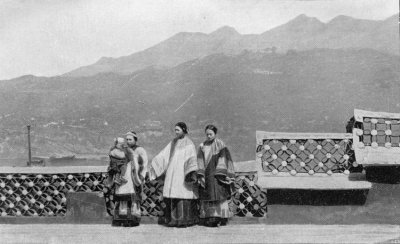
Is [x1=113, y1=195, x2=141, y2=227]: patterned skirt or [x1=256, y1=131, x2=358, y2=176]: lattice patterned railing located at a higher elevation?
[x1=256, y1=131, x2=358, y2=176]: lattice patterned railing

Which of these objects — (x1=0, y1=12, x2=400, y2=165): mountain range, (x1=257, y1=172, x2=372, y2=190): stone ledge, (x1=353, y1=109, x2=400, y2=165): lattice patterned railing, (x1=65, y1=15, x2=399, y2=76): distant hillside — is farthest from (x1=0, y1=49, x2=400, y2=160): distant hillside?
(x1=353, y1=109, x2=400, y2=165): lattice patterned railing

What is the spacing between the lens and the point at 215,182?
22.1 feet

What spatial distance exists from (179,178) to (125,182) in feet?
2.56

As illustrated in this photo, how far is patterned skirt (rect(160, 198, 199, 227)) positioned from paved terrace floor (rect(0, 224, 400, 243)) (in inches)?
4.4

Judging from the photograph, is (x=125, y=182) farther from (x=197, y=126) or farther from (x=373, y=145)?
(x=197, y=126)

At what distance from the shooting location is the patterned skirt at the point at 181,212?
266 inches

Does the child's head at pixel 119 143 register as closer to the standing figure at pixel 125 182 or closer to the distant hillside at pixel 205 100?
the standing figure at pixel 125 182

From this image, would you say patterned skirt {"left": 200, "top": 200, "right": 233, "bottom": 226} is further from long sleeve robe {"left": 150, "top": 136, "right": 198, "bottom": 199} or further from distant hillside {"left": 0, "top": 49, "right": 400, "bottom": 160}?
distant hillside {"left": 0, "top": 49, "right": 400, "bottom": 160}

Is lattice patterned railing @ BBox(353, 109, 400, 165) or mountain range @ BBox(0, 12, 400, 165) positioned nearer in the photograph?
lattice patterned railing @ BBox(353, 109, 400, 165)

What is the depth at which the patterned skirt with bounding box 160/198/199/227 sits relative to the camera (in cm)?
676

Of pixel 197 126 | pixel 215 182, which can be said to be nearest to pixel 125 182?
pixel 215 182

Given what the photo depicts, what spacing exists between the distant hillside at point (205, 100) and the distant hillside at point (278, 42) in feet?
2.25

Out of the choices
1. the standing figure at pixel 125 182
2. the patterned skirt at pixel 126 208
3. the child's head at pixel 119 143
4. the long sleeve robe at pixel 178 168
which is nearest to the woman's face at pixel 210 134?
the long sleeve robe at pixel 178 168

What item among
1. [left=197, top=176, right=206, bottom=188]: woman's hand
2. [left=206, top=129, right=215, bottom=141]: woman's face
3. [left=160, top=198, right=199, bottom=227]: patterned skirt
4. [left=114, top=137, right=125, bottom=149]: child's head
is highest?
[left=206, top=129, right=215, bottom=141]: woman's face
